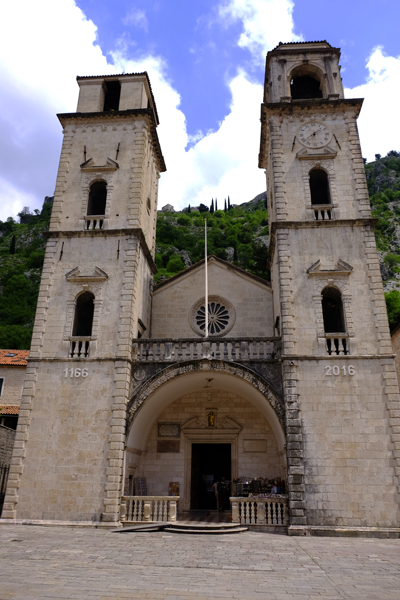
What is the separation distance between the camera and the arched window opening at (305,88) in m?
20.5

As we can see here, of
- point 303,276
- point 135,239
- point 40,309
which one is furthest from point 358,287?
point 40,309

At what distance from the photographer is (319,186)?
61.5ft

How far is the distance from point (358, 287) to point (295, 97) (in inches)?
412

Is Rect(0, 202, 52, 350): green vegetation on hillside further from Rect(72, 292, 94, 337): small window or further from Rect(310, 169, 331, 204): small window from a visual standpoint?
Rect(310, 169, 331, 204): small window

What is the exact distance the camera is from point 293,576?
7.34m

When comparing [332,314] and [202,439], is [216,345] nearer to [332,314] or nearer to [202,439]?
[202,439]

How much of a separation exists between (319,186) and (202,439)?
11.3 meters

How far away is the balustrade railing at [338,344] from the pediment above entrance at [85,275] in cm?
798

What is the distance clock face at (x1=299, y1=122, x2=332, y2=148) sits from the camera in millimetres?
17859

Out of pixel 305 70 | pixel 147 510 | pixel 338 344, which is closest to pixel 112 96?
pixel 305 70

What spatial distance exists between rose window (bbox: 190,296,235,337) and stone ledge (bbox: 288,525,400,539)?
8123mm

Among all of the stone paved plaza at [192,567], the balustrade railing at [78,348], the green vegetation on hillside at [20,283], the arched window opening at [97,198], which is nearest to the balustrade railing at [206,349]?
the balustrade railing at [78,348]

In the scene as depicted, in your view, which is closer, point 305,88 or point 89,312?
point 89,312

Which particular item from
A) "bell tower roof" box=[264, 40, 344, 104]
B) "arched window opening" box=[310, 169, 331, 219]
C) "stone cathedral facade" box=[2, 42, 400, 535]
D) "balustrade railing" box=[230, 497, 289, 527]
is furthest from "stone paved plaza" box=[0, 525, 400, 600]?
"bell tower roof" box=[264, 40, 344, 104]
